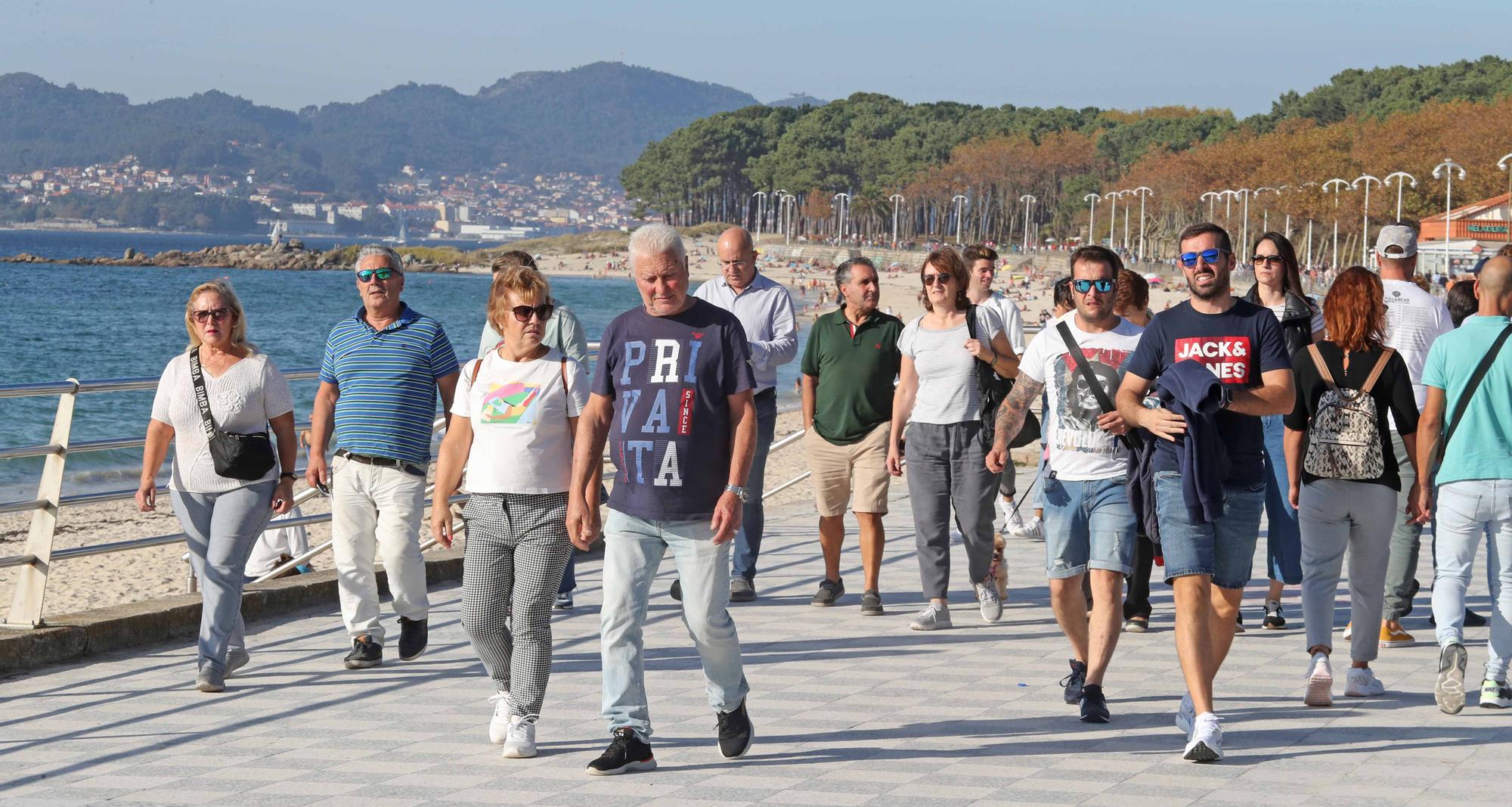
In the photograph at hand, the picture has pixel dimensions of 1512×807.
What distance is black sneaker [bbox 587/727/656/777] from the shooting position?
5117 millimetres

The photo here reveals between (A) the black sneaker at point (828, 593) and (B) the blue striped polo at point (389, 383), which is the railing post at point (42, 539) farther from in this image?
(A) the black sneaker at point (828, 593)

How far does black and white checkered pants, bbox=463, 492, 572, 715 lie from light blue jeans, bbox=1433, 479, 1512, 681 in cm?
335

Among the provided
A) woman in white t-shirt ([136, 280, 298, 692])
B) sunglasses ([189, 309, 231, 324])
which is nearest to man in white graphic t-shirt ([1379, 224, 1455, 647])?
woman in white t-shirt ([136, 280, 298, 692])

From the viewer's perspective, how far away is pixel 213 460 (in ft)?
20.9

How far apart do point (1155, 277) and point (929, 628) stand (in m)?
82.3

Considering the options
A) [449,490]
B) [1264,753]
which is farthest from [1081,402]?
[449,490]

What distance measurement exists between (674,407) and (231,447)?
2.12 metres

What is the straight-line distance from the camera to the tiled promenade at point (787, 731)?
4961 millimetres

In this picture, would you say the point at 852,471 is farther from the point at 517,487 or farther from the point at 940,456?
the point at 517,487

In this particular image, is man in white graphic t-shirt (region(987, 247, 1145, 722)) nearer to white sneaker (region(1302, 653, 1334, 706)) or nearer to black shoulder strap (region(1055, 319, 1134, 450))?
black shoulder strap (region(1055, 319, 1134, 450))

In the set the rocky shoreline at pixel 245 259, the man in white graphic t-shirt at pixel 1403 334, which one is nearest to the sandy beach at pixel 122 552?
the man in white graphic t-shirt at pixel 1403 334

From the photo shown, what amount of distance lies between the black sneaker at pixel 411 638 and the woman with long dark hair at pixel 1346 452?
3.64 meters

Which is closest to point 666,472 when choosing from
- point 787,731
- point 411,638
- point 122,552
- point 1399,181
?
point 787,731

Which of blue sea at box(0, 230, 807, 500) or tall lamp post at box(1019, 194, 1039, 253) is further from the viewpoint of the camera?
tall lamp post at box(1019, 194, 1039, 253)
